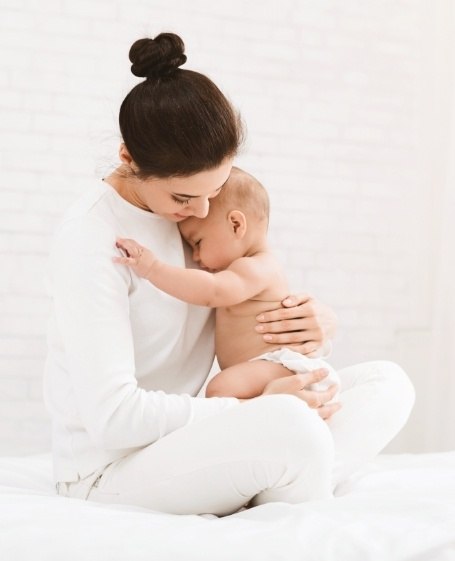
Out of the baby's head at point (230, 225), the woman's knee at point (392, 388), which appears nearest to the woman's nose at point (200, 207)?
the baby's head at point (230, 225)

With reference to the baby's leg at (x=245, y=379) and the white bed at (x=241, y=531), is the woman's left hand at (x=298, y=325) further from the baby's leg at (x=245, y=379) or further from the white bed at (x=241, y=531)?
the white bed at (x=241, y=531)

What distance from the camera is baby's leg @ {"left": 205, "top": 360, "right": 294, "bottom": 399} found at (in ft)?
6.75

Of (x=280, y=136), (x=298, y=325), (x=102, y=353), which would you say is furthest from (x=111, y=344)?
(x=280, y=136)

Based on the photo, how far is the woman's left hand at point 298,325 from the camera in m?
2.13

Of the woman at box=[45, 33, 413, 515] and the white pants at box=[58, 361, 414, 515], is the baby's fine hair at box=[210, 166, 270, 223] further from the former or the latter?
the white pants at box=[58, 361, 414, 515]

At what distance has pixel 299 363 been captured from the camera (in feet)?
6.81

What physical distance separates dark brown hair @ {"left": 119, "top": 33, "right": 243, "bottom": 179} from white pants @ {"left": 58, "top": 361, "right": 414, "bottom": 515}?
49 centimetres

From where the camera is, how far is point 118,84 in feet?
12.3

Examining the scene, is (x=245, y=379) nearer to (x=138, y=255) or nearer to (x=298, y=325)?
(x=298, y=325)

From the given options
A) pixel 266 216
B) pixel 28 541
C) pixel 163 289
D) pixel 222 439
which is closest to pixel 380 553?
pixel 222 439

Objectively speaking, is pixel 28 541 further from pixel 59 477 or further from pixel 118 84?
pixel 118 84

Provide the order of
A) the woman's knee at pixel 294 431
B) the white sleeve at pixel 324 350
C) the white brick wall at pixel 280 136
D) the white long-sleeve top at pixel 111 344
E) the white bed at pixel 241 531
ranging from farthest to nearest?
1. the white brick wall at pixel 280 136
2. the white sleeve at pixel 324 350
3. the white long-sleeve top at pixel 111 344
4. the woman's knee at pixel 294 431
5. the white bed at pixel 241 531

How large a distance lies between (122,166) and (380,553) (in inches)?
38.7

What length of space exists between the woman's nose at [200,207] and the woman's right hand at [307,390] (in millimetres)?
378
